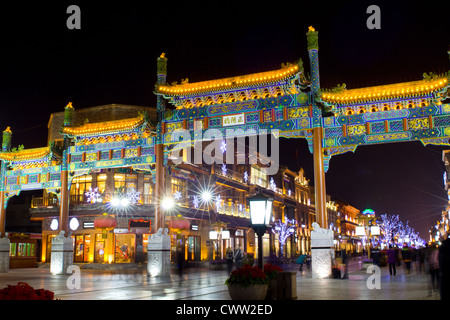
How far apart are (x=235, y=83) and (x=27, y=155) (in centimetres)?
1506

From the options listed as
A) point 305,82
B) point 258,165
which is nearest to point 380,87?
point 305,82

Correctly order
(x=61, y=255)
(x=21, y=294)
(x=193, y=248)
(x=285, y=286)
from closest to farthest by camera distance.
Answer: (x=21, y=294) < (x=285, y=286) < (x=61, y=255) < (x=193, y=248)

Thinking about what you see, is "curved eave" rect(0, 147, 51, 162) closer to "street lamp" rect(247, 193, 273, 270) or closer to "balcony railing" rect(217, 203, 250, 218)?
"street lamp" rect(247, 193, 273, 270)

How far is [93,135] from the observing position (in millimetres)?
26750

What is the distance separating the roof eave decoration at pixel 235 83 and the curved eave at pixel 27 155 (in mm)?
9245

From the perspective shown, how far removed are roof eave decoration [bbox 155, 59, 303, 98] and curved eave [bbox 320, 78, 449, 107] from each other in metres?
1.88

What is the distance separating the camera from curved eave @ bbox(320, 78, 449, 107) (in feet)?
65.6

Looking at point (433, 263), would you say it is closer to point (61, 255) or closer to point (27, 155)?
point (61, 255)

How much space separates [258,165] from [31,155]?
3759 cm

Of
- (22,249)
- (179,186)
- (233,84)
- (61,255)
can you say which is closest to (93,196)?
(22,249)

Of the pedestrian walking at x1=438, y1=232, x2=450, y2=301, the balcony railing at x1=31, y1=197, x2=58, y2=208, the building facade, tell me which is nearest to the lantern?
the building facade

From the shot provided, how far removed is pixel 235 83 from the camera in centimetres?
2278

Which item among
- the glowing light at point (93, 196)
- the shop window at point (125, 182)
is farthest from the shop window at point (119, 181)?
the glowing light at point (93, 196)
